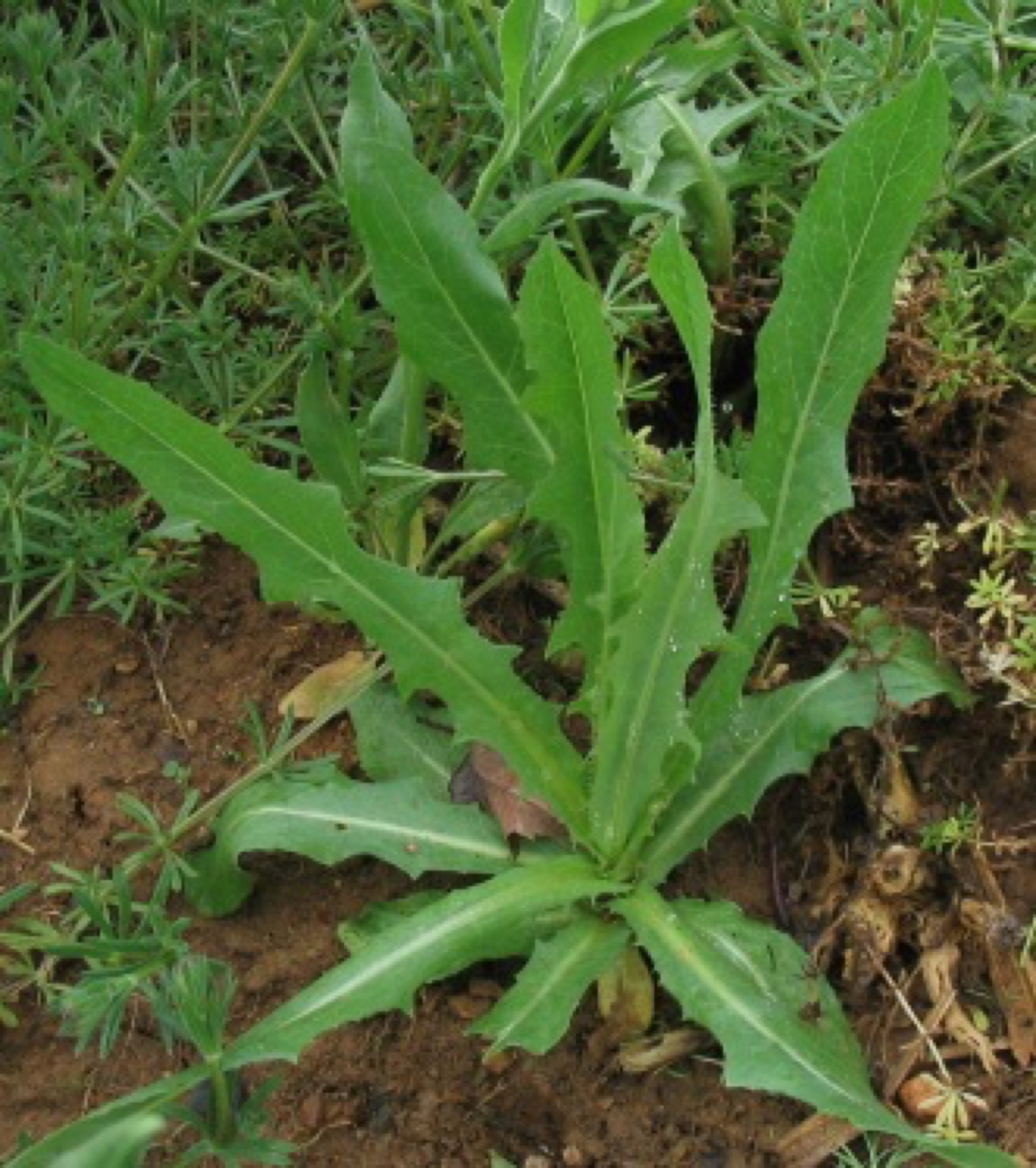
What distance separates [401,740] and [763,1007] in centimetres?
58

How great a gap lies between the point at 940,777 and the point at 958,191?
833 mm

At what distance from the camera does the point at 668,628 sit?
198 cm

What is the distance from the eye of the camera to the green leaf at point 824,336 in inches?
79.2

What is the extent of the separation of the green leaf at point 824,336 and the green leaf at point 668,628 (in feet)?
0.31

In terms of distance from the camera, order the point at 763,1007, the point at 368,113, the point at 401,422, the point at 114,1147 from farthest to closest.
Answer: the point at 401,422 < the point at 368,113 < the point at 763,1007 < the point at 114,1147

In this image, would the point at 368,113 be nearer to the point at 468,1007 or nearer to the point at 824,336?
the point at 824,336

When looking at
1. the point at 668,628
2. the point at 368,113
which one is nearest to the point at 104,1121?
the point at 668,628

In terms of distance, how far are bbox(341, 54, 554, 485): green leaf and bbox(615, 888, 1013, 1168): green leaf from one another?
577 mm

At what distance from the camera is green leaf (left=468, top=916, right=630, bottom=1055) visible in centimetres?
190

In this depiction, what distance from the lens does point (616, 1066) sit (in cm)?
206

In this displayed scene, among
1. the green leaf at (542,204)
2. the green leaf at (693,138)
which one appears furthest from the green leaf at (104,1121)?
the green leaf at (693,138)

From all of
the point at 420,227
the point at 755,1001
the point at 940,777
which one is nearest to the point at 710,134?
the point at 420,227

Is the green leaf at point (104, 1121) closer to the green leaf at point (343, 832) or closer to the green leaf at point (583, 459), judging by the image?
the green leaf at point (343, 832)

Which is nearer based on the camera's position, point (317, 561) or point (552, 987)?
point (552, 987)
